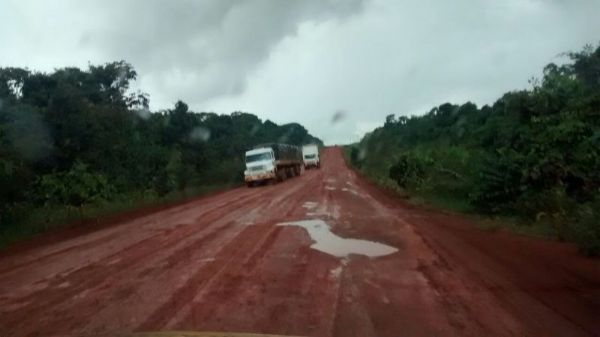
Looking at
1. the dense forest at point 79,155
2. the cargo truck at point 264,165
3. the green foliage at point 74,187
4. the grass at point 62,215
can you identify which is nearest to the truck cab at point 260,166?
the cargo truck at point 264,165

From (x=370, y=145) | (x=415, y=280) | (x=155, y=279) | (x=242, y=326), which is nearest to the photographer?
(x=242, y=326)

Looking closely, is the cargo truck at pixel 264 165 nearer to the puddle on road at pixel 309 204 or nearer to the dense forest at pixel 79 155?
the dense forest at pixel 79 155

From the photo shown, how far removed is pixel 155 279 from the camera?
930 centimetres

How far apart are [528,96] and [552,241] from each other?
8.39 metres

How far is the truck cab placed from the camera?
41.5 metres

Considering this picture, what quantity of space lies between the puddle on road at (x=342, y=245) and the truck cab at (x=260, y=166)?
1051 inches

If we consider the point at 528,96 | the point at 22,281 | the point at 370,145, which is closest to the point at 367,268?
the point at 22,281

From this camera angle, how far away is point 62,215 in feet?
69.0

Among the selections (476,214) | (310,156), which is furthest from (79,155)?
(310,156)

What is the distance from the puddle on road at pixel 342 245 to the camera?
37.2 ft

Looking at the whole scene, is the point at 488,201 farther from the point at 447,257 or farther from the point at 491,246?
the point at 447,257

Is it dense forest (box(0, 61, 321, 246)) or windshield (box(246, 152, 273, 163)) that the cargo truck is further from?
dense forest (box(0, 61, 321, 246))

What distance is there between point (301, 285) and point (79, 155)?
21706mm

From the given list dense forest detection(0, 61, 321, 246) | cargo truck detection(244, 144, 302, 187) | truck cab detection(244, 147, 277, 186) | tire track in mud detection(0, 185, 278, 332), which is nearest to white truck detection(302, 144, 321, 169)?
dense forest detection(0, 61, 321, 246)
